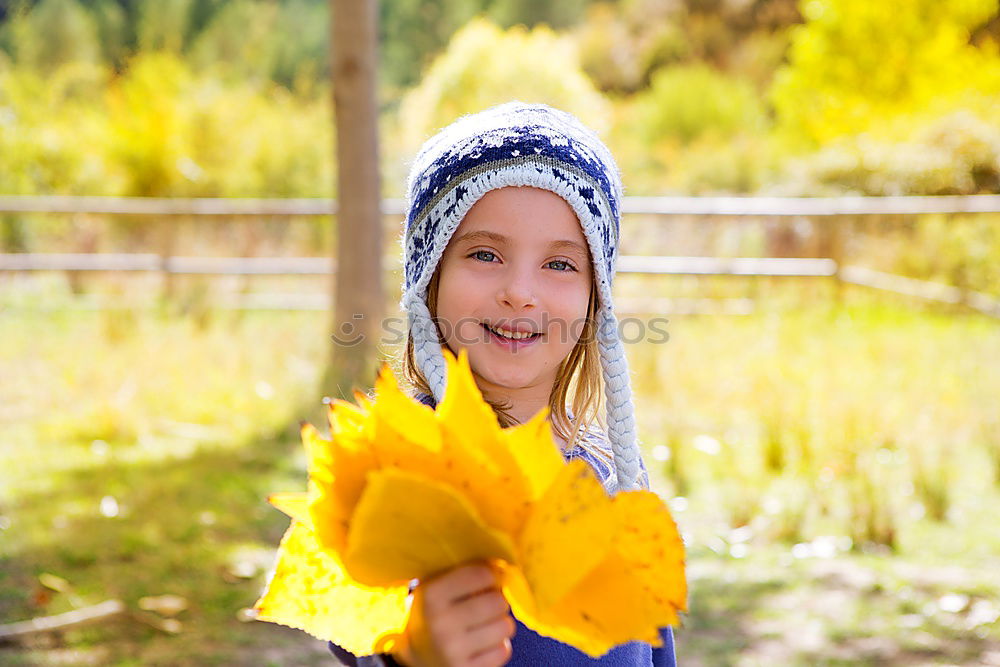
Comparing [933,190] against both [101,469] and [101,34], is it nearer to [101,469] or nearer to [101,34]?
[101,469]

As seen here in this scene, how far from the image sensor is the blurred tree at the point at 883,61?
18234 mm

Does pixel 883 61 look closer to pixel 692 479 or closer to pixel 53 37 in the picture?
pixel 692 479

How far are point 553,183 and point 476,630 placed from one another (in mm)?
830

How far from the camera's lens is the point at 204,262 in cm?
1005

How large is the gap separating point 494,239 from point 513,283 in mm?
89

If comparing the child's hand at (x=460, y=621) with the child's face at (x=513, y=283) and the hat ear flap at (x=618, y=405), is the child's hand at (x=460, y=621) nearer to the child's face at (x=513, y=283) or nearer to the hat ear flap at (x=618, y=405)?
the child's face at (x=513, y=283)

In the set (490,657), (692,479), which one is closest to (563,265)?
(490,657)

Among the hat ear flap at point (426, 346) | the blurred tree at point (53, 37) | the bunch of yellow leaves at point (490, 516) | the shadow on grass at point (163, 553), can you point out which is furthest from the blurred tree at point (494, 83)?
the blurred tree at point (53, 37)

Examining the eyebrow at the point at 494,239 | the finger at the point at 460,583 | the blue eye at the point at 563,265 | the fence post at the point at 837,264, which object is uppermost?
the fence post at the point at 837,264

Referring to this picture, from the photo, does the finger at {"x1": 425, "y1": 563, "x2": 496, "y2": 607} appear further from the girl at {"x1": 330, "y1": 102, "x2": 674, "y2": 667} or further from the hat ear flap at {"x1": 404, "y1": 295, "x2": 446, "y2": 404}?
the hat ear flap at {"x1": 404, "y1": 295, "x2": 446, "y2": 404}

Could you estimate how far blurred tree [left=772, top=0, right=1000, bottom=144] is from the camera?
59.8 feet

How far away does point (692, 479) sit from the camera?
5371 mm

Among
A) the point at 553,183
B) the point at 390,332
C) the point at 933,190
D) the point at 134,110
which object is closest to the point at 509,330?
the point at 553,183

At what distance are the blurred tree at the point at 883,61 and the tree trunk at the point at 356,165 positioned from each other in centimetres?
1334
